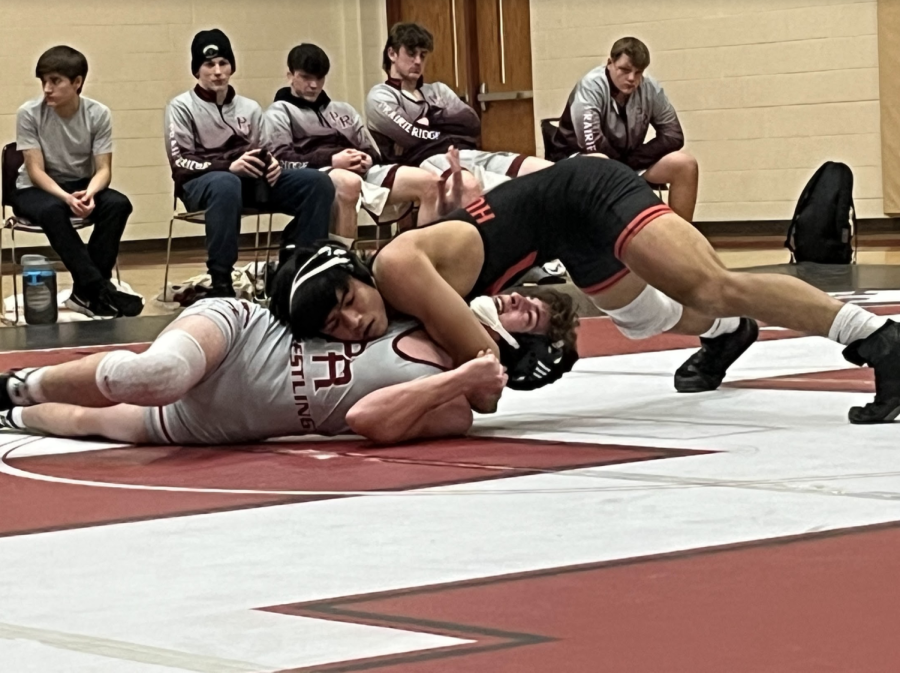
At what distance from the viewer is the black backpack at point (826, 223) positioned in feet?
24.1

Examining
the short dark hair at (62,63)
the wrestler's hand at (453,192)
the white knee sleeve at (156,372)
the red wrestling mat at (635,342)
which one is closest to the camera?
the white knee sleeve at (156,372)

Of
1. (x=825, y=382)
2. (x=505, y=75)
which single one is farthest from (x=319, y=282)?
(x=505, y=75)

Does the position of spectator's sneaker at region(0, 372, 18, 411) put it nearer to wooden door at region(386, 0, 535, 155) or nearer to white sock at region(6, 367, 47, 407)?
white sock at region(6, 367, 47, 407)

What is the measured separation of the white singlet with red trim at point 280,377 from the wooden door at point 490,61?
7840 millimetres

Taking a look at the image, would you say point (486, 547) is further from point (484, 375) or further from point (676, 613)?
point (484, 375)

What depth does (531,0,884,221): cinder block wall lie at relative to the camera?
9.46 meters

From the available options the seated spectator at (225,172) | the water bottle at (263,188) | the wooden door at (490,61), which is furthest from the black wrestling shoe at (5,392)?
the wooden door at (490,61)

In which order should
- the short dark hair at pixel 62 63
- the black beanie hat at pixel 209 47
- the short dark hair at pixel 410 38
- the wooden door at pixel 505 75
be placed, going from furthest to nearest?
the wooden door at pixel 505 75 → the short dark hair at pixel 410 38 → the black beanie hat at pixel 209 47 → the short dark hair at pixel 62 63

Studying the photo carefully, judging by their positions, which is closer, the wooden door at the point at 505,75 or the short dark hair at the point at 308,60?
the short dark hair at the point at 308,60

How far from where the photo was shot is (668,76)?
33.3ft

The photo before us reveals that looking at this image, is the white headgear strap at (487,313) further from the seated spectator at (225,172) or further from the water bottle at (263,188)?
the water bottle at (263,188)

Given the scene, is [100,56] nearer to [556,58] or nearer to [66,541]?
[556,58]

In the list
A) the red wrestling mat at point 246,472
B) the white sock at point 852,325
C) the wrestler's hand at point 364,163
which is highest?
the wrestler's hand at point 364,163

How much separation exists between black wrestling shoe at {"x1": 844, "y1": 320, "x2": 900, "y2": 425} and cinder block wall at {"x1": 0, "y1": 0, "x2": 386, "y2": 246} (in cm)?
811
